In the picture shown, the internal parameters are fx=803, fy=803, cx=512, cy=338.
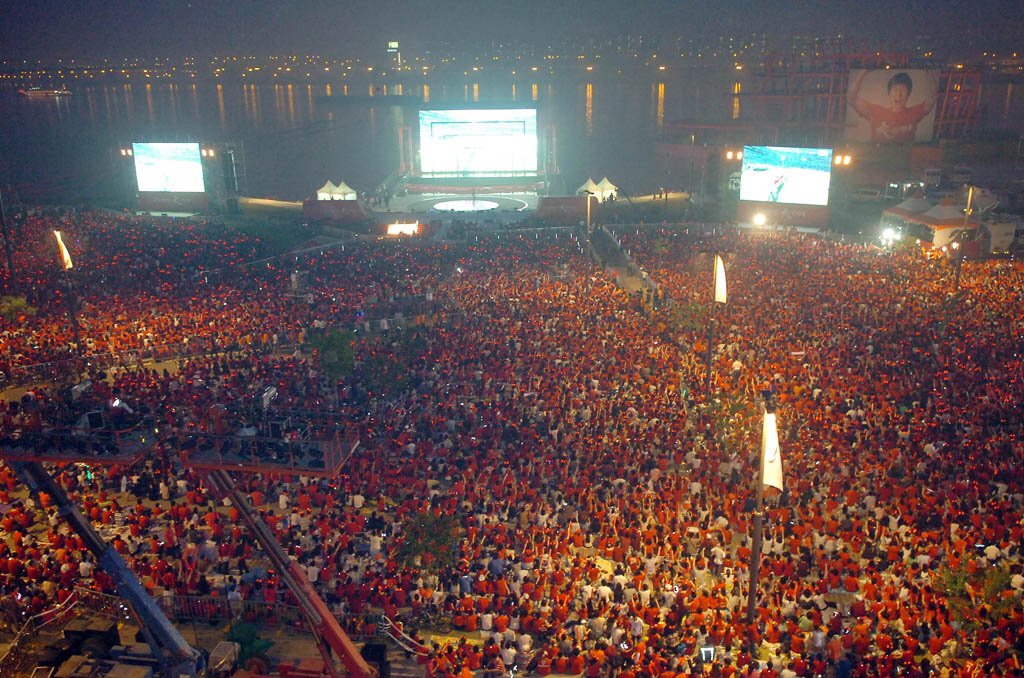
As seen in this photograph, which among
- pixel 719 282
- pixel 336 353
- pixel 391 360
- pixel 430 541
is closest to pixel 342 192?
pixel 336 353

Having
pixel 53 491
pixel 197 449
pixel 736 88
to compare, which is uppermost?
pixel 736 88

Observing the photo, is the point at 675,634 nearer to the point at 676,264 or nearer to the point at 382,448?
the point at 382,448

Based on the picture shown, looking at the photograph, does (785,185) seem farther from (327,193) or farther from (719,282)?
(719,282)

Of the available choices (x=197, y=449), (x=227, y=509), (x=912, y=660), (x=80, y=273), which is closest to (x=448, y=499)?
(x=227, y=509)

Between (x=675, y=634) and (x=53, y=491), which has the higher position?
(x=53, y=491)

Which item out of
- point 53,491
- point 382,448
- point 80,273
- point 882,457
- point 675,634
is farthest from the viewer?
point 80,273

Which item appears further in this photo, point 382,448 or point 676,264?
point 676,264

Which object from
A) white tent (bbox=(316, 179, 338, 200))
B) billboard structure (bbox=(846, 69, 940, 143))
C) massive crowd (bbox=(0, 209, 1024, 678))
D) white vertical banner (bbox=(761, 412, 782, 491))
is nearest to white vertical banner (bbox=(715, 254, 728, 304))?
massive crowd (bbox=(0, 209, 1024, 678))
